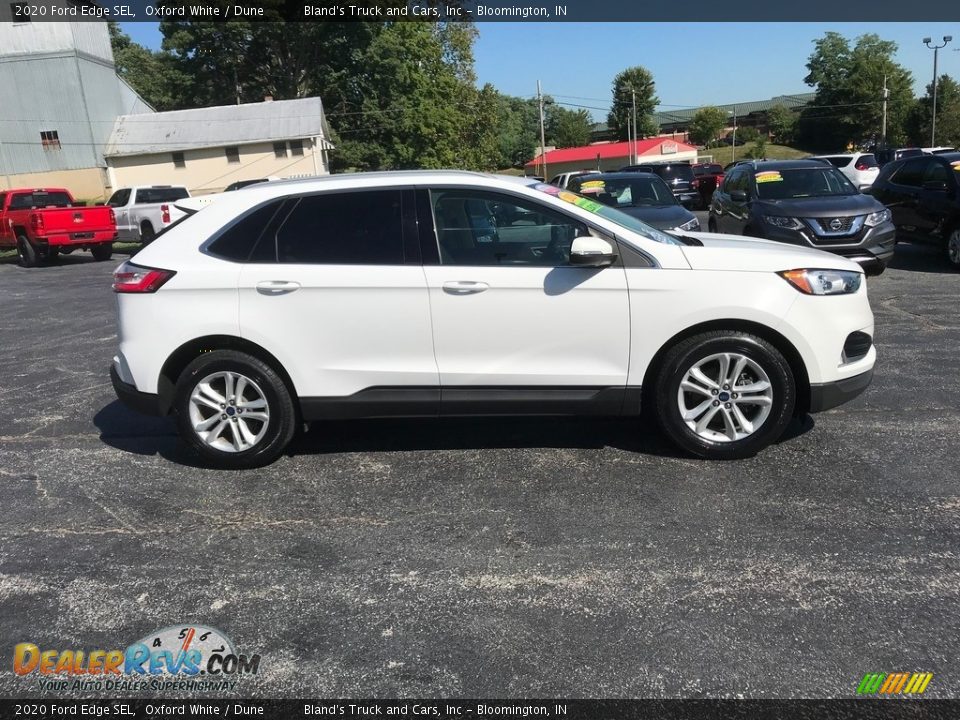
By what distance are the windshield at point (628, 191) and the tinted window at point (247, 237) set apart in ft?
25.3

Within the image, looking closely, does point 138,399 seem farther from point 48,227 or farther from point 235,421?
point 48,227

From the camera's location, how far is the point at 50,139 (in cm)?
A: 4306

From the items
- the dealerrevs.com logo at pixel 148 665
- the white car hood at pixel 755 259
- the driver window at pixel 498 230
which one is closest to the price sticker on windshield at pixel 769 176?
the white car hood at pixel 755 259

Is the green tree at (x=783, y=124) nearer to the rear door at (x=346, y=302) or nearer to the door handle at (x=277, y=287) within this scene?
the rear door at (x=346, y=302)

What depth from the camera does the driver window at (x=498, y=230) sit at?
460cm

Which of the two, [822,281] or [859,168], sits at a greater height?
[822,281]

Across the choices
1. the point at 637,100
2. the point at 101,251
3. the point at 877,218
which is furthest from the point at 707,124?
the point at 877,218

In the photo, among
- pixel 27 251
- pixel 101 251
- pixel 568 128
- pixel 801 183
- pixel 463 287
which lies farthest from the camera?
pixel 568 128

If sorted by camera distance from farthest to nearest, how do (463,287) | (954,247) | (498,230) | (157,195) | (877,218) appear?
(157,195)
(954,247)
(877,218)
(498,230)
(463,287)

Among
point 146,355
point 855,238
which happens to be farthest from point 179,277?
point 855,238

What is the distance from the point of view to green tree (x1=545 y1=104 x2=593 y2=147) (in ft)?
370

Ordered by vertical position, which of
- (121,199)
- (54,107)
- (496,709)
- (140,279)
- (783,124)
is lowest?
(496,709)

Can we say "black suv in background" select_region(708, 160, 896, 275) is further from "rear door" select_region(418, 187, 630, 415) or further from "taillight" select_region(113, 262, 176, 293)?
"taillight" select_region(113, 262, 176, 293)

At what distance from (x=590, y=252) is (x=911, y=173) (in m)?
10.5
